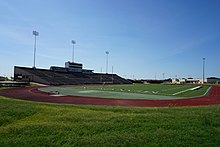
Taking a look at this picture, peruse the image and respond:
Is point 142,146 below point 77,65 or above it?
below

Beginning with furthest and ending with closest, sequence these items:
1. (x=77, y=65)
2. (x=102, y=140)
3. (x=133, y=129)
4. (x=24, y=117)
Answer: (x=77, y=65) → (x=24, y=117) → (x=133, y=129) → (x=102, y=140)

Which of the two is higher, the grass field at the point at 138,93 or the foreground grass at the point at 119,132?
the foreground grass at the point at 119,132

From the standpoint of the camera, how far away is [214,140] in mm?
5594

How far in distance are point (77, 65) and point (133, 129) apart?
88.2m

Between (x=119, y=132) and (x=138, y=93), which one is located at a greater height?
(x=119, y=132)

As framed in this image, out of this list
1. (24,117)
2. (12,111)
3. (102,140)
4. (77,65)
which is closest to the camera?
(102,140)

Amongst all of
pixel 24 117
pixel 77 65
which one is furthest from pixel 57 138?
pixel 77 65

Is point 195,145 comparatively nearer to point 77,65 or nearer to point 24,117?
point 24,117

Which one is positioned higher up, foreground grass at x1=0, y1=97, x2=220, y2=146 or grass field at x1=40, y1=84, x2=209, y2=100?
foreground grass at x1=0, y1=97, x2=220, y2=146

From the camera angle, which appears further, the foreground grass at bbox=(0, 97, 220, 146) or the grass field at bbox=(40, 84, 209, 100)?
the grass field at bbox=(40, 84, 209, 100)

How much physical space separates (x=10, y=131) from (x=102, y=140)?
3.42 m

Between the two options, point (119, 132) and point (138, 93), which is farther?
point (138, 93)

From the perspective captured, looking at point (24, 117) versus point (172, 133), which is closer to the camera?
point (172, 133)

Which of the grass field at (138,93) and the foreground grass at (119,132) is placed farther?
the grass field at (138,93)
